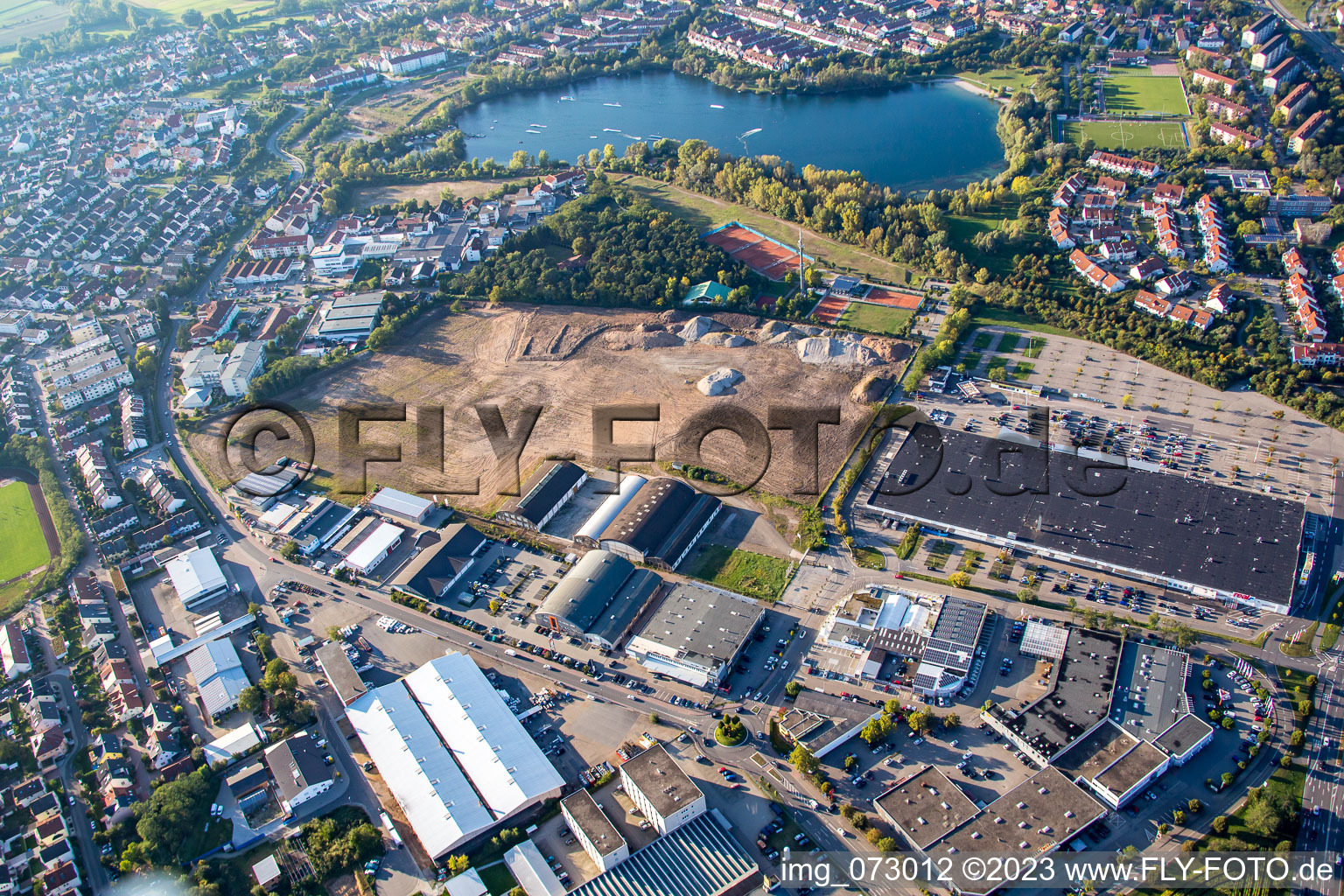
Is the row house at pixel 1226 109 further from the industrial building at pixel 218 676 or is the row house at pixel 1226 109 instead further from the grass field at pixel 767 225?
the industrial building at pixel 218 676

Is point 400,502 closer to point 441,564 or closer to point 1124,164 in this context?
point 441,564

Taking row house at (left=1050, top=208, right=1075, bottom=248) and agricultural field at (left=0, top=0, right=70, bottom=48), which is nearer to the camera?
row house at (left=1050, top=208, right=1075, bottom=248)

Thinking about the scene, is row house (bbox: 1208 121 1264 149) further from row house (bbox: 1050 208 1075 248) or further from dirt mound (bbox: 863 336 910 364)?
dirt mound (bbox: 863 336 910 364)

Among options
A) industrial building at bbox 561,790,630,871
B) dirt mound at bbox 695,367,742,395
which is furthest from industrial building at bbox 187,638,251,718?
dirt mound at bbox 695,367,742,395

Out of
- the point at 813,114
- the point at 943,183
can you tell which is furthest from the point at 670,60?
the point at 943,183

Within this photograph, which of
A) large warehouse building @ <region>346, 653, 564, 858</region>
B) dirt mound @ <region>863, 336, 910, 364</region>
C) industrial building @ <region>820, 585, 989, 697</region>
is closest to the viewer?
large warehouse building @ <region>346, 653, 564, 858</region>

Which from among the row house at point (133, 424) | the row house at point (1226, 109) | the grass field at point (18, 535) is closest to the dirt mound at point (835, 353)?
the row house at point (133, 424)
